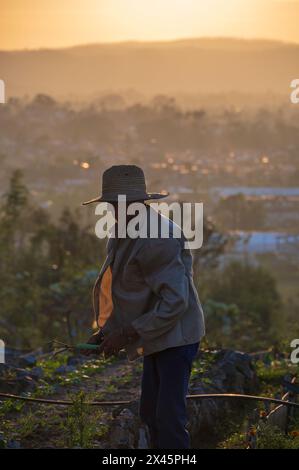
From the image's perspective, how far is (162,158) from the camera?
83562mm

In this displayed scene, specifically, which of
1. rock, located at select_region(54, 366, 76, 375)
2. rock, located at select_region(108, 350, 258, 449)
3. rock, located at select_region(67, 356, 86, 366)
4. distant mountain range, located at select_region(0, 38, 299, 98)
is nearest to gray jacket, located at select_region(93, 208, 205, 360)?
rock, located at select_region(108, 350, 258, 449)

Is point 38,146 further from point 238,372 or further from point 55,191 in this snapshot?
point 238,372

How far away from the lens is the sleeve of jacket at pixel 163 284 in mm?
3162

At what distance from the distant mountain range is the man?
163 metres

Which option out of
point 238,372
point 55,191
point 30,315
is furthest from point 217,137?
point 238,372

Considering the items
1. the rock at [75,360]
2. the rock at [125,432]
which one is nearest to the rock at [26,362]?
the rock at [75,360]

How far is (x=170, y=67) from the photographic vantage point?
180 m

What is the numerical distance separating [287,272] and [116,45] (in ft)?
493

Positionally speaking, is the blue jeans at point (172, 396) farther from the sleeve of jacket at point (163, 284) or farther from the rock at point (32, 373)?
the rock at point (32, 373)

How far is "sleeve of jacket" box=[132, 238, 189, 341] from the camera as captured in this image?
316 centimetres

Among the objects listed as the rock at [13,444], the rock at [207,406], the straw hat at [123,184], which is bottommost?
the rock at [13,444]

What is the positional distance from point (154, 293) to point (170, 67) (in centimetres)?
18022

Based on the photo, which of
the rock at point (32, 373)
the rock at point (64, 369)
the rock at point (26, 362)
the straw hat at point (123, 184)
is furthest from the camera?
the rock at point (26, 362)

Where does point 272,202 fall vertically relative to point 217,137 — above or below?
below
